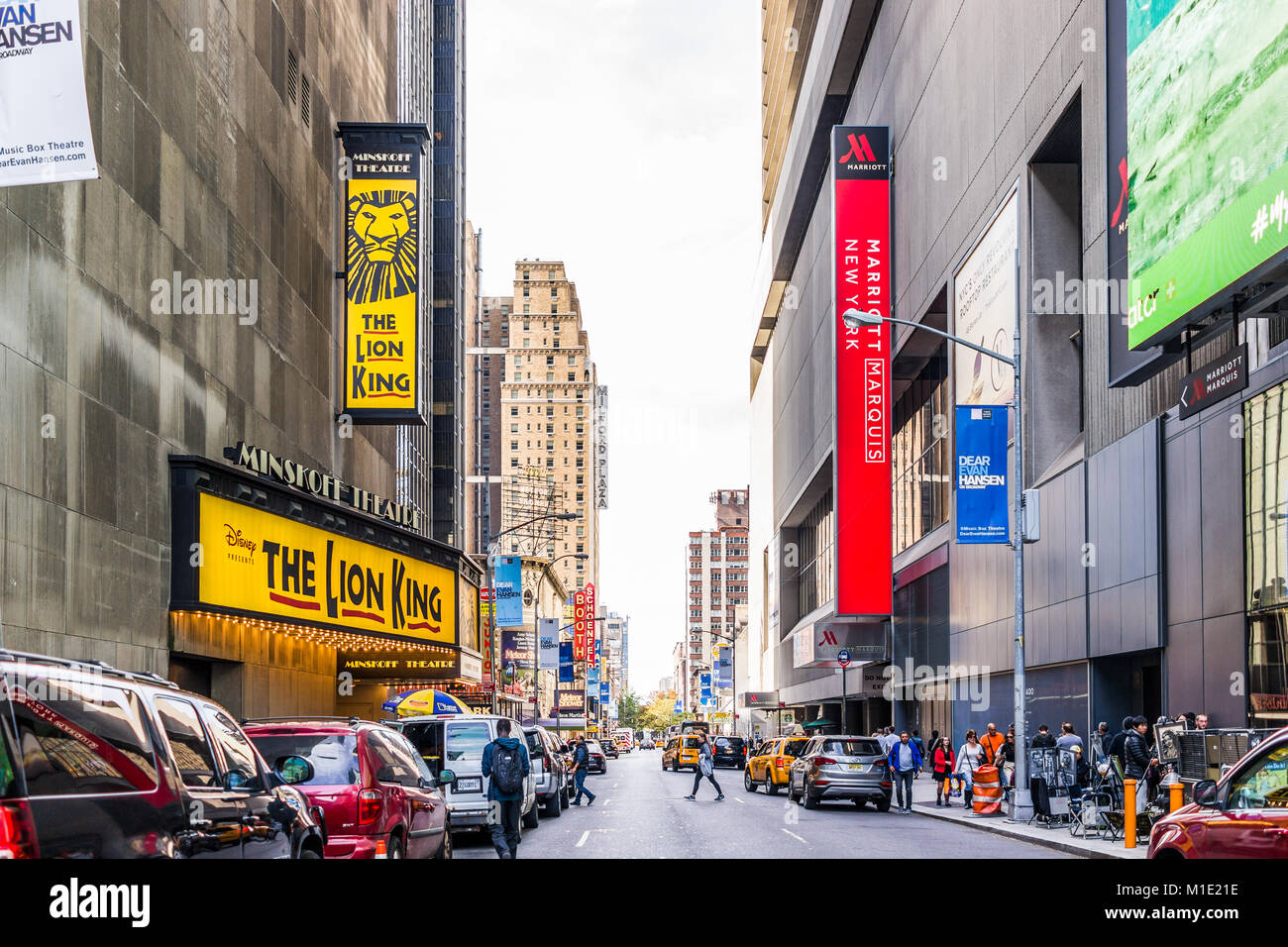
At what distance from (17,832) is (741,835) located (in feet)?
59.6

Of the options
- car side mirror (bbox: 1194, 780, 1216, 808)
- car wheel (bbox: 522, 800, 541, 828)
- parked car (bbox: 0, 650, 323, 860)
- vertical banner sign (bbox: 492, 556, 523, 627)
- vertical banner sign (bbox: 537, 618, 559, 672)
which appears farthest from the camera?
vertical banner sign (bbox: 537, 618, 559, 672)

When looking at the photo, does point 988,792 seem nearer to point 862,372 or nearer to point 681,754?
point 862,372

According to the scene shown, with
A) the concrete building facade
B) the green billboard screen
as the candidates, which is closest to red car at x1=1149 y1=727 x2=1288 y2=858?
the green billboard screen

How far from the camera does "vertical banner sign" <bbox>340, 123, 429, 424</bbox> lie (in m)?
31.6

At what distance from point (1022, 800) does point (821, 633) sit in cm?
2905

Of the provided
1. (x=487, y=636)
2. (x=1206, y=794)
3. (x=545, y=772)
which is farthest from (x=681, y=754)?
(x=1206, y=794)

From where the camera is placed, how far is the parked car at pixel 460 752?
20219mm

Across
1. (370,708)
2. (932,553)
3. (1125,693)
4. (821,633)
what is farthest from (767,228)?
(1125,693)

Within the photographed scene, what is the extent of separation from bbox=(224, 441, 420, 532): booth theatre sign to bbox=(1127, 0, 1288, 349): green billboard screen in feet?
49.4

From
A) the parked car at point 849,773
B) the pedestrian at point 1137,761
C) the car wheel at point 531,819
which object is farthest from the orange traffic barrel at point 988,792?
the car wheel at point 531,819

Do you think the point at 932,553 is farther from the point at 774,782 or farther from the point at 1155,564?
the point at 1155,564

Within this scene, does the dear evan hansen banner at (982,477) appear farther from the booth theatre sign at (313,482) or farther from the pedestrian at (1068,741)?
the booth theatre sign at (313,482)

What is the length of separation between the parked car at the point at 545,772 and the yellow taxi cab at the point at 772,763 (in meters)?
9.89

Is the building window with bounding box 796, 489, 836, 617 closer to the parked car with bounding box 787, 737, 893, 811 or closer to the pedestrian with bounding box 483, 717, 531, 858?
the parked car with bounding box 787, 737, 893, 811
